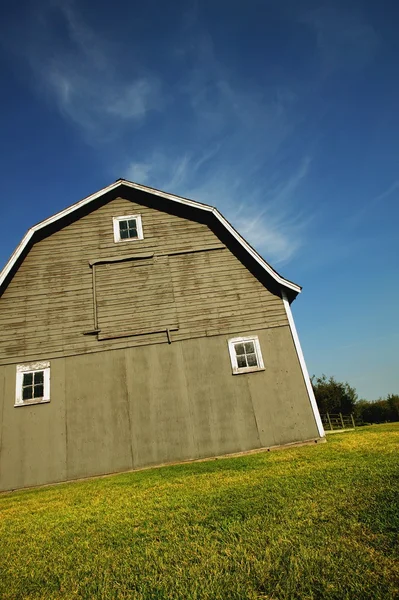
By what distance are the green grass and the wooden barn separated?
3557mm

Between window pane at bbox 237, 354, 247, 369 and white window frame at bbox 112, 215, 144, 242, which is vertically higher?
white window frame at bbox 112, 215, 144, 242

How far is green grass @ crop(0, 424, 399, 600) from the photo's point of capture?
2.53 metres

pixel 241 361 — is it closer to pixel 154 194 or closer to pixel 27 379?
pixel 27 379

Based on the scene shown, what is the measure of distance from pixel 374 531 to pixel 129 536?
2.58m

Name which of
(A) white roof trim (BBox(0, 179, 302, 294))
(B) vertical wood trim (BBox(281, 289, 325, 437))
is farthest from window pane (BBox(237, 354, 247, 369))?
(A) white roof trim (BBox(0, 179, 302, 294))

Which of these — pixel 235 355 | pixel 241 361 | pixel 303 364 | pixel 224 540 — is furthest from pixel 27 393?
pixel 224 540

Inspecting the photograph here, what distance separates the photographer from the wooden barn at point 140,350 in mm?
9633

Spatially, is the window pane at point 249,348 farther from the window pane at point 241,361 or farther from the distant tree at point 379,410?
the distant tree at point 379,410

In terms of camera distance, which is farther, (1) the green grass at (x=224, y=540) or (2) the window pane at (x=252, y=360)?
(2) the window pane at (x=252, y=360)

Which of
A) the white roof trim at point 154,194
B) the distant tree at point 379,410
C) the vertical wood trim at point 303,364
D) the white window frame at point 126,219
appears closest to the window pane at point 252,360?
the vertical wood trim at point 303,364

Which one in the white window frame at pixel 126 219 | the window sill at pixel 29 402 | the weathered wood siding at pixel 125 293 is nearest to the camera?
the window sill at pixel 29 402

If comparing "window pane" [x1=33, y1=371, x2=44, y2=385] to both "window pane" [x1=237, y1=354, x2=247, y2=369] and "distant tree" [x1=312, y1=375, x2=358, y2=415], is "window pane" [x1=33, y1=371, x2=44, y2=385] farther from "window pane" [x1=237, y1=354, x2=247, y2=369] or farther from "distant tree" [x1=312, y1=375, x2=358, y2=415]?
"distant tree" [x1=312, y1=375, x2=358, y2=415]

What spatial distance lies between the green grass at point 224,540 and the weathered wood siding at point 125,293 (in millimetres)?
5142

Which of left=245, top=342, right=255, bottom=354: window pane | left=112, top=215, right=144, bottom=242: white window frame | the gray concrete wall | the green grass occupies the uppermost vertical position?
left=112, top=215, right=144, bottom=242: white window frame
